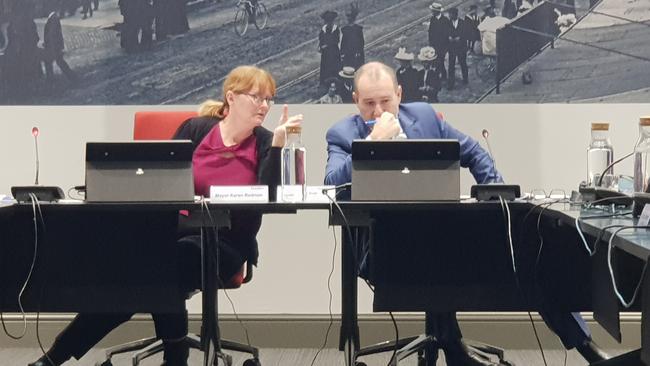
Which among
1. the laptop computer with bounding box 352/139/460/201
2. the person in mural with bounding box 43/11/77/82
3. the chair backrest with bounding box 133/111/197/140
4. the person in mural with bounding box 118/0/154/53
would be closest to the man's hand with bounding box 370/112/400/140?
the laptop computer with bounding box 352/139/460/201

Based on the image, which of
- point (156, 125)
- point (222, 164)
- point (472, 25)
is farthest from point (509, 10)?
point (156, 125)

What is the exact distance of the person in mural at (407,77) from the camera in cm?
354

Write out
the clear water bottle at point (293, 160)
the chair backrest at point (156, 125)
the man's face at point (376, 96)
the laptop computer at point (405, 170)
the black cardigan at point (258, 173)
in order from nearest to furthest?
the laptop computer at point (405, 170), the clear water bottle at point (293, 160), the black cardigan at point (258, 173), the man's face at point (376, 96), the chair backrest at point (156, 125)

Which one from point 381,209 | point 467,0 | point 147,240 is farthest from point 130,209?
point 467,0

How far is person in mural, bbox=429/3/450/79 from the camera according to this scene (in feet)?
11.6

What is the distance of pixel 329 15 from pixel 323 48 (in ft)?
0.48

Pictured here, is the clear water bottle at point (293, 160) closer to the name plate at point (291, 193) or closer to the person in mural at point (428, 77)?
the name plate at point (291, 193)

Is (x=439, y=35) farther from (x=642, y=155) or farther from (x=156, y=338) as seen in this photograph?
(x=156, y=338)

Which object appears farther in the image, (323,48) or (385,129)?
(323,48)

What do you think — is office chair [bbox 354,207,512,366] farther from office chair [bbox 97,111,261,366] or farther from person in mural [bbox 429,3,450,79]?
person in mural [bbox 429,3,450,79]

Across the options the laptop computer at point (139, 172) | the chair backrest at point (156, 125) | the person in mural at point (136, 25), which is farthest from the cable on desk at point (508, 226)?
the person in mural at point (136, 25)

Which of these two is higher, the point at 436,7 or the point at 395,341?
the point at 436,7

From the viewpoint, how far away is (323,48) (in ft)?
11.7

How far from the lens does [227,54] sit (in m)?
3.60
